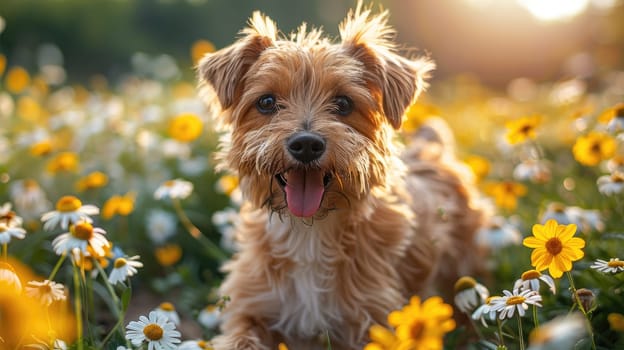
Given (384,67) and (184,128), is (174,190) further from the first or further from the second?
(384,67)

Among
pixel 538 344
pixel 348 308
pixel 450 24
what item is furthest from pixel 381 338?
pixel 450 24

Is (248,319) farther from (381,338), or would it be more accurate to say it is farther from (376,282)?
(381,338)

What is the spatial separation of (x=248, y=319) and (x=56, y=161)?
1944 mm

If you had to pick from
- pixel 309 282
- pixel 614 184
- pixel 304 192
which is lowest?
pixel 309 282

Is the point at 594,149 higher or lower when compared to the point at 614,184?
higher

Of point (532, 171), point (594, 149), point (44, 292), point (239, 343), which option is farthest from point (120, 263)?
point (594, 149)

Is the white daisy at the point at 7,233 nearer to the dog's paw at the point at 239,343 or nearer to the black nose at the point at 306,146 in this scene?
the dog's paw at the point at 239,343

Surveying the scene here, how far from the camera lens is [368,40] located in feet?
12.1

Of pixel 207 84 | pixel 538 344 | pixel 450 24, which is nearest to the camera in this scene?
pixel 538 344

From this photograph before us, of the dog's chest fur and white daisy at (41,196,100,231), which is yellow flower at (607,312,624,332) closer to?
the dog's chest fur

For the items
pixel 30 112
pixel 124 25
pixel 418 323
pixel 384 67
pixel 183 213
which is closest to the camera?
pixel 418 323

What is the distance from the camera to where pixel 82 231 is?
275 cm

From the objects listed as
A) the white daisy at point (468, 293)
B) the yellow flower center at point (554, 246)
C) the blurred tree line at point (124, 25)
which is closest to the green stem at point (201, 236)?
the white daisy at point (468, 293)

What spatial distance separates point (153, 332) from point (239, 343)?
0.73 meters
